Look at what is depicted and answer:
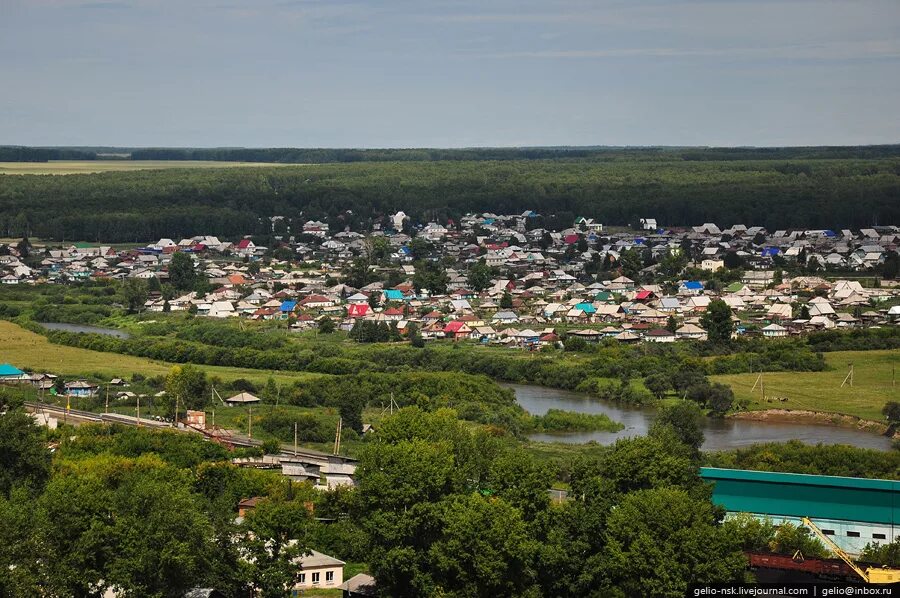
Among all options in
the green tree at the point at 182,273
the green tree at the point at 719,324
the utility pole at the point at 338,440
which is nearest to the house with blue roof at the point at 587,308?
the green tree at the point at 719,324

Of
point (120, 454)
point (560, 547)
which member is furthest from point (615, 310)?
point (560, 547)

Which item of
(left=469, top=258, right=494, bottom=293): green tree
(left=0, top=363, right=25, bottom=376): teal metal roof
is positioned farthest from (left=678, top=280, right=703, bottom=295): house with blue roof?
(left=0, top=363, right=25, bottom=376): teal metal roof

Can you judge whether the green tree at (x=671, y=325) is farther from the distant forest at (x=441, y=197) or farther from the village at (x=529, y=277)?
the distant forest at (x=441, y=197)

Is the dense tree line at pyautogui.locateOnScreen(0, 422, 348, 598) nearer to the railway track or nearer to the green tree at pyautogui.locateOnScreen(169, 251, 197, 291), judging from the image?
the railway track

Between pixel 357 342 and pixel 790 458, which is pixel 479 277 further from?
pixel 790 458

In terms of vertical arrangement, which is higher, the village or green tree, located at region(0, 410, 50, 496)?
green tree, located at region(0, 410, 50, 496)

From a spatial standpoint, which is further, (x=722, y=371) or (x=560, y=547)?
(x=722, y=371)
